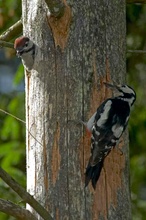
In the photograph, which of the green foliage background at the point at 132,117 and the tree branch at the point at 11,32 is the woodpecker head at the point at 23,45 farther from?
the green foliage background at the point at 132,117

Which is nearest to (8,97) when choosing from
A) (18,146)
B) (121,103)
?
(18,146)

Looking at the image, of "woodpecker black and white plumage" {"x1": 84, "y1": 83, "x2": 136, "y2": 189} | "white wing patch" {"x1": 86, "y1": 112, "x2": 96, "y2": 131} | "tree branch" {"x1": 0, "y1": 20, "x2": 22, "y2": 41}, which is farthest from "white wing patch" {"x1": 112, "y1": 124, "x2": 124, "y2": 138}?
"tree branch" {"x1": 0, "y1": 20, "x2": 22, "y2": 41}

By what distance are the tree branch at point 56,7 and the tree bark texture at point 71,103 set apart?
2.4 inches

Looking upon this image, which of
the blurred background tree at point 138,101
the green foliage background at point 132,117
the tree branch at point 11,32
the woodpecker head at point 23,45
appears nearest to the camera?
the woodpecker head at point 23,45

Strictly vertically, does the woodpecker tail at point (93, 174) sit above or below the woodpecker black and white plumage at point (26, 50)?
below

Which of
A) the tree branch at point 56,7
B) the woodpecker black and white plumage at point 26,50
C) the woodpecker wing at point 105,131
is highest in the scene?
the tree branch at point 56,7

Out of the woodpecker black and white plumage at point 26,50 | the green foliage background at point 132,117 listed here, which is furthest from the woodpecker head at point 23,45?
the green foliage background at point 132,117

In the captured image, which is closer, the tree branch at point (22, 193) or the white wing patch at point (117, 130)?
the tree branch at point (22, 193)

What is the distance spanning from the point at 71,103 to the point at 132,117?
10.4ft

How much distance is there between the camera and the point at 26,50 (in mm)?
4340

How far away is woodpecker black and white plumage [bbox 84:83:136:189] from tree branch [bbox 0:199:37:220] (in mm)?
470

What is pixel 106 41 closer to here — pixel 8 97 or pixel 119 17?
pixel 119 17

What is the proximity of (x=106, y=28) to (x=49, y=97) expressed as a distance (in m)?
0.51

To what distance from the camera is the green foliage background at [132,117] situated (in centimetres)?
706
